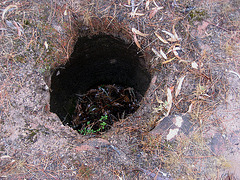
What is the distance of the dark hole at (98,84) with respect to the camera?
2.54 meters

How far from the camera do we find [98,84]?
12.1 feet

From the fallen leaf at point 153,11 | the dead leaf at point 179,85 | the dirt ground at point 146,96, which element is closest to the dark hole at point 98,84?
the dirt ground at point 146,96

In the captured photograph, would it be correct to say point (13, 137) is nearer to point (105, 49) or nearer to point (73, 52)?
point (73, 52)

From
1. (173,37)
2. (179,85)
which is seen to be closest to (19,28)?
(173,37)

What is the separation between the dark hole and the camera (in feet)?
8.34

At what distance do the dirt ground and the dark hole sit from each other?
10.9 inches

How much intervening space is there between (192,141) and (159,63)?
39.1 inches

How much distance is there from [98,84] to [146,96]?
1825mm

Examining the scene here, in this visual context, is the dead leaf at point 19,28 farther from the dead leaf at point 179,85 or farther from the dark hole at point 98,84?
the dead leaf at point 179,85

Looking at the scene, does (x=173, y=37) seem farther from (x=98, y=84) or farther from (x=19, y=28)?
(x=98, y=84)

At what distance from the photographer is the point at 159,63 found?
211cm

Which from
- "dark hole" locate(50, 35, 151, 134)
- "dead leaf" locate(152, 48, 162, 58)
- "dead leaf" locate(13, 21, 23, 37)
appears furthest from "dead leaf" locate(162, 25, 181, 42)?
"dead leaf" locate(13, 21, 23, 37)

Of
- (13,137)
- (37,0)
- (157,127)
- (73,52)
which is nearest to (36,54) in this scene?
(73,52)

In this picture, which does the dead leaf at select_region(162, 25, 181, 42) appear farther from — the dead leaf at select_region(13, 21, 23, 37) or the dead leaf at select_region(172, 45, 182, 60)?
the dead leaf at select_region(13, 21, 23, 37)
